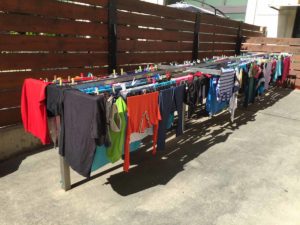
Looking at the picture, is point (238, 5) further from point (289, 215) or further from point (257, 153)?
point (289, 215)

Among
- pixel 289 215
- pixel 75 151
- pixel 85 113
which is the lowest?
pixel 289 215

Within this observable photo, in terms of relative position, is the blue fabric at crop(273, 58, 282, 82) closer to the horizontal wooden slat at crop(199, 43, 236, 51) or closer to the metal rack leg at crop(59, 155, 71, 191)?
the horizontal wooden slat at crop(199, 43, 236, 51)

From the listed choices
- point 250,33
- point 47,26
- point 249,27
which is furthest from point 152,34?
point 250,33

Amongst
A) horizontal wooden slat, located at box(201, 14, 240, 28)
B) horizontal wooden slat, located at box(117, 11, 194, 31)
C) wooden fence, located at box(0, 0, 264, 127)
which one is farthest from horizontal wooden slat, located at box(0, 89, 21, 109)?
horizontal wooden slat, located at box(201, 14, 240, 28)

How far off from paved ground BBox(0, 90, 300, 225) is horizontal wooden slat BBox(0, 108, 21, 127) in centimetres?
57

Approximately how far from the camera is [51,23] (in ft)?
13.9

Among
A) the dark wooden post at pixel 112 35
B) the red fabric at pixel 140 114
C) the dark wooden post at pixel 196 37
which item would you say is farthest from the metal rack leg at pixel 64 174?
the dark wooden post at pixel 196 37

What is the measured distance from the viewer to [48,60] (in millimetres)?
4305

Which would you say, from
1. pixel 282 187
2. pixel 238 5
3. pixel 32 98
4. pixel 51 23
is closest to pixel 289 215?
pixel 282 187

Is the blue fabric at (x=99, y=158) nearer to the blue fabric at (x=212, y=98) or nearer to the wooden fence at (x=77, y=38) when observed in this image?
the wooden fence at (x=77, y=38)

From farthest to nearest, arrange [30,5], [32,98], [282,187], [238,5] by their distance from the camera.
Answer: [238,5] → [30,5] → [282,187] → [32,98]

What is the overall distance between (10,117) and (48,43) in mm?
1289

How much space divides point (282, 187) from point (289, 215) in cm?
62

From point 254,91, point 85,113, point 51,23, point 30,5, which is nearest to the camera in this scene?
point 85,113
